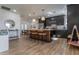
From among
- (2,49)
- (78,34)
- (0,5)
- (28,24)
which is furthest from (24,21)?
(78,34)

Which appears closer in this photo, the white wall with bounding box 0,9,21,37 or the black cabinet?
the white wall with bounding box 0,9,21,37

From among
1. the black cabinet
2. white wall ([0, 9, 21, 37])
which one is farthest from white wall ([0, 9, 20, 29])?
the black cabinet

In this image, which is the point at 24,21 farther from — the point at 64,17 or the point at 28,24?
the point at 64,17

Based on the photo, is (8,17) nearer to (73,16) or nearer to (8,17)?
(8,17)

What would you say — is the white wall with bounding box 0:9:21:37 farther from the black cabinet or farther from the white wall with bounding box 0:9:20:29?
the black cabinet

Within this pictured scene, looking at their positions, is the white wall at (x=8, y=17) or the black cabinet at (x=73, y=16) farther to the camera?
the black cabinet at (x=73, y=16)

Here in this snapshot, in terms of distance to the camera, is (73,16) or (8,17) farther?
(73,16)

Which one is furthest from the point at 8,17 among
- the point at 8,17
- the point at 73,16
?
the point at 73,16

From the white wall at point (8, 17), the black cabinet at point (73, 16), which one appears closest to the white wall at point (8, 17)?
the white wall at point (8, 17)

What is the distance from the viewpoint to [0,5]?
9.45 feet

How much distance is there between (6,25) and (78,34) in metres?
2.39

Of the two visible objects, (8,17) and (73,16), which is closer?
(8,17)

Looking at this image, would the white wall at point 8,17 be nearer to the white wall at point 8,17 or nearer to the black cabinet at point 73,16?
the white wall at point 8,17
